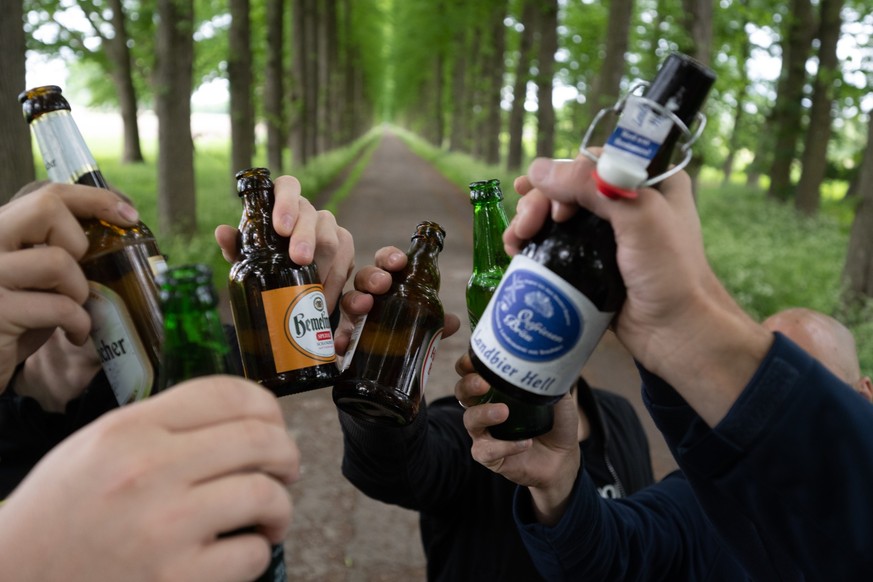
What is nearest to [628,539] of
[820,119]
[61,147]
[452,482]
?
[452,482]

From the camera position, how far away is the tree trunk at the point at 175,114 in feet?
25.0

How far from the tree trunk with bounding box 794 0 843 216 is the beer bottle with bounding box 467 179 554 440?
38.1 ft

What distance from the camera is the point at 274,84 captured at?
1360 cm

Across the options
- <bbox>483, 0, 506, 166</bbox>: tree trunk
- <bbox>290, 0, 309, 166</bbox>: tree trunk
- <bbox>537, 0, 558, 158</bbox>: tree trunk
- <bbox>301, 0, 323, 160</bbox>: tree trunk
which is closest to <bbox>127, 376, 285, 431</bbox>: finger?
<bbox>537, 0, 558, 158</bbox>: tree trunk

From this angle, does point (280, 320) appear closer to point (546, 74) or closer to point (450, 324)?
point (450, 324)

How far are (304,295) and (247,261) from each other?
18cm

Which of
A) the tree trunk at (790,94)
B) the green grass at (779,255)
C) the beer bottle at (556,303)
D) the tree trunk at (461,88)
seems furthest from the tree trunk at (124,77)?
the beer bottle at (556,303)

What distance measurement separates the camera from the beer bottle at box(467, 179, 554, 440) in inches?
61.7

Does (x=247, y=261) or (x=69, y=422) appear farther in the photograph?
(x=69, y=422)

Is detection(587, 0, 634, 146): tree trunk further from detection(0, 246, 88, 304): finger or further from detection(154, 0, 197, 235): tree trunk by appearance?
detection(0, 246, 88, 304): finger

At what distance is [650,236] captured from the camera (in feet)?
3.21

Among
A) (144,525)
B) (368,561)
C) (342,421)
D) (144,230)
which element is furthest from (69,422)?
(368,561)

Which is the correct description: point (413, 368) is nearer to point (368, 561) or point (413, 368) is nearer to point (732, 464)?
point (732, 464)

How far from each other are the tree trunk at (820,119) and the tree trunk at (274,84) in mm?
10828
